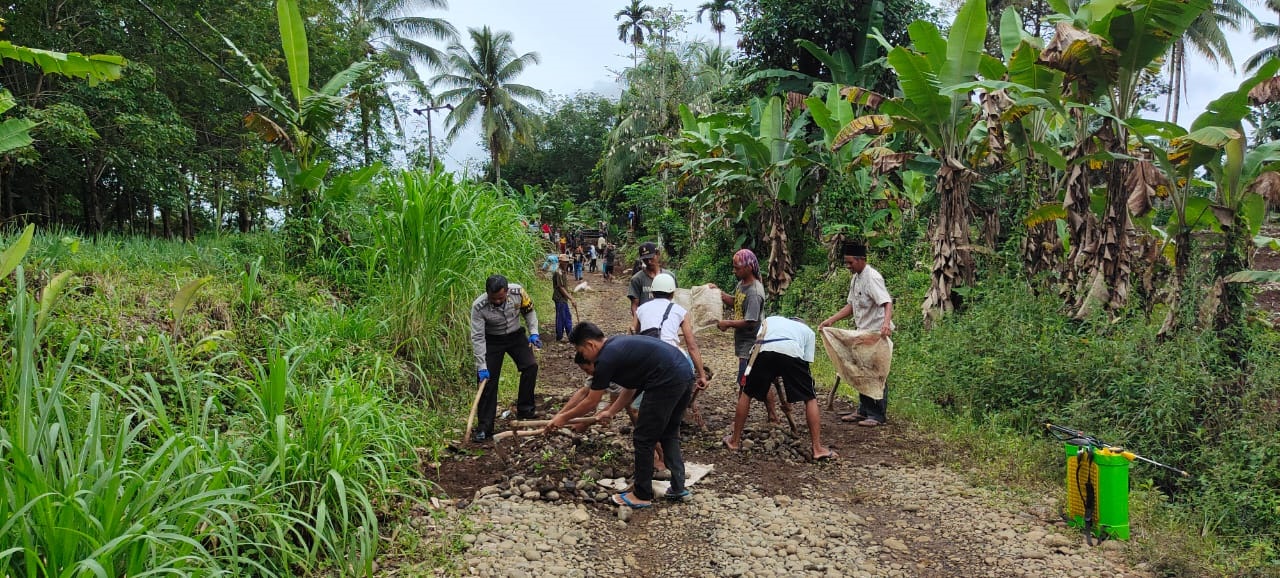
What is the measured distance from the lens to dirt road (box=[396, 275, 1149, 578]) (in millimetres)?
3924

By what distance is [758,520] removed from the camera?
452 cm

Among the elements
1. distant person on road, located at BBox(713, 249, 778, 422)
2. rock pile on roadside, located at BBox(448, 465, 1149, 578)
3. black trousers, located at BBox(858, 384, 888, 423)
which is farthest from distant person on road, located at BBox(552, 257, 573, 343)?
rock pile on roadside, located at BBox(448, 465, 1149, 578)

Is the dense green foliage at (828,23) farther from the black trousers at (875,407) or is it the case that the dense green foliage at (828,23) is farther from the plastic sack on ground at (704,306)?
the black trousers at (875,407)

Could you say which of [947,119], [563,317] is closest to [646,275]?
[563,317]

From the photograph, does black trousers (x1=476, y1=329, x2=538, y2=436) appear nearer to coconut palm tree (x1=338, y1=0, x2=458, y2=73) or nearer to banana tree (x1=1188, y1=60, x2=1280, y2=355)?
banana tree (x1=1188, y1=60, x2=1280, y2=355)

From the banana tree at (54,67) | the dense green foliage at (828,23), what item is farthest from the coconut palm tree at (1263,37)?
the banana tree at (54,67)

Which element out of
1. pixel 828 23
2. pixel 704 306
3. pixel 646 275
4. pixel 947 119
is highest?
pixel 828 23

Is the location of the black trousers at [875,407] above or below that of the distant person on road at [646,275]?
below

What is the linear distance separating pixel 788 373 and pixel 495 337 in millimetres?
2438

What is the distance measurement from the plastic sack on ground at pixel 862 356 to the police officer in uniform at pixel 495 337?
8.67 ft

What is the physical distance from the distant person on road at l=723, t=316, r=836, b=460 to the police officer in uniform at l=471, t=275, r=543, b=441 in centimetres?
199

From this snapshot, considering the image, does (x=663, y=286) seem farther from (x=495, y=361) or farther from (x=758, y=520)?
(x=758, y=520)

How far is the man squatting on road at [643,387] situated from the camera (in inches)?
173

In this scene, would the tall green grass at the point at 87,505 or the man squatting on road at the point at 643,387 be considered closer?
the tall green grass at the point at 87,505
